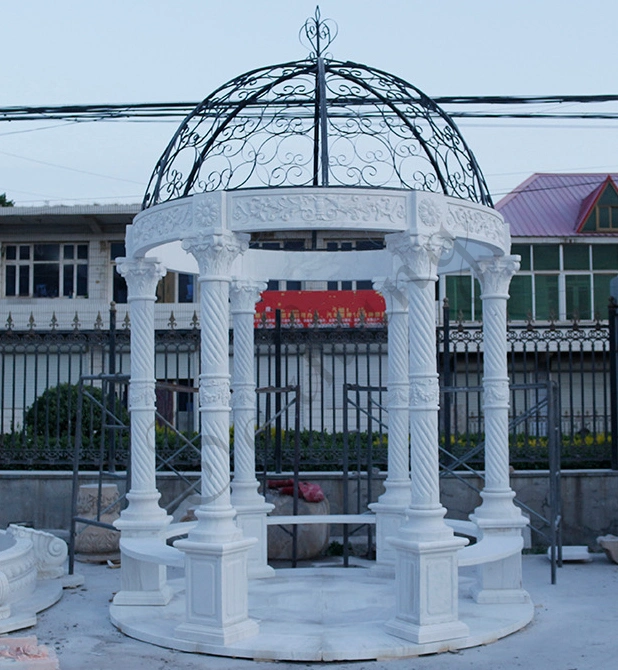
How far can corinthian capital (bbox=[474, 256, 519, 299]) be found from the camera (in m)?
8.05

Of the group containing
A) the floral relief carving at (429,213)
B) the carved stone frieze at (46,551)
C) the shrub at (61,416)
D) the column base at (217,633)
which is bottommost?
the column base at (217,633)

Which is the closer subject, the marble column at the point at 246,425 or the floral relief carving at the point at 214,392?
the floral relief carving at the point at 214,392

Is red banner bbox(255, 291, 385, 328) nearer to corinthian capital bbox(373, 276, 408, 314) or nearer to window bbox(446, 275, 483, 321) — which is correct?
window bbox(446, 275, 483, 321)

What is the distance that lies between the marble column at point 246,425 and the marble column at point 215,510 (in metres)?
2.23

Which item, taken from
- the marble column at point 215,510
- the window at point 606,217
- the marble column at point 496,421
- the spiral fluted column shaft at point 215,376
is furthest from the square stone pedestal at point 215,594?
the window at point 606,217

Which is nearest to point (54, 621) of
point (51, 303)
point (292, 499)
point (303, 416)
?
point (292, 499)

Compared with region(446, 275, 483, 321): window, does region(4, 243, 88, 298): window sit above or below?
above

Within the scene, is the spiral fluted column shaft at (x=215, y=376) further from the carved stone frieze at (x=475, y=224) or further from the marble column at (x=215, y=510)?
the carved stone frieze at (x=475, y=224)

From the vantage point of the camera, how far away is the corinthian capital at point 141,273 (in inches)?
308

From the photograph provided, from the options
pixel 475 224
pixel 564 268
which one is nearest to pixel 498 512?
pixel 475 224

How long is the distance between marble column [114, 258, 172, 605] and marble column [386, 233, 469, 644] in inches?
84.3

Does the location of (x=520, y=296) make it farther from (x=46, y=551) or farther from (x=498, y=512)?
(x=46, y=551)

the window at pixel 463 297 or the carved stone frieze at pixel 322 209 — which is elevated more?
the window at pixel 463 297

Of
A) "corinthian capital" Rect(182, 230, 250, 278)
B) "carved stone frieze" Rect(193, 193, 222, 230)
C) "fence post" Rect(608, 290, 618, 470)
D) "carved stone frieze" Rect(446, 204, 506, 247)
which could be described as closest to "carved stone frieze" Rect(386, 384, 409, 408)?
"carved stone frieze" Rect(446, 204, 506, 247)
